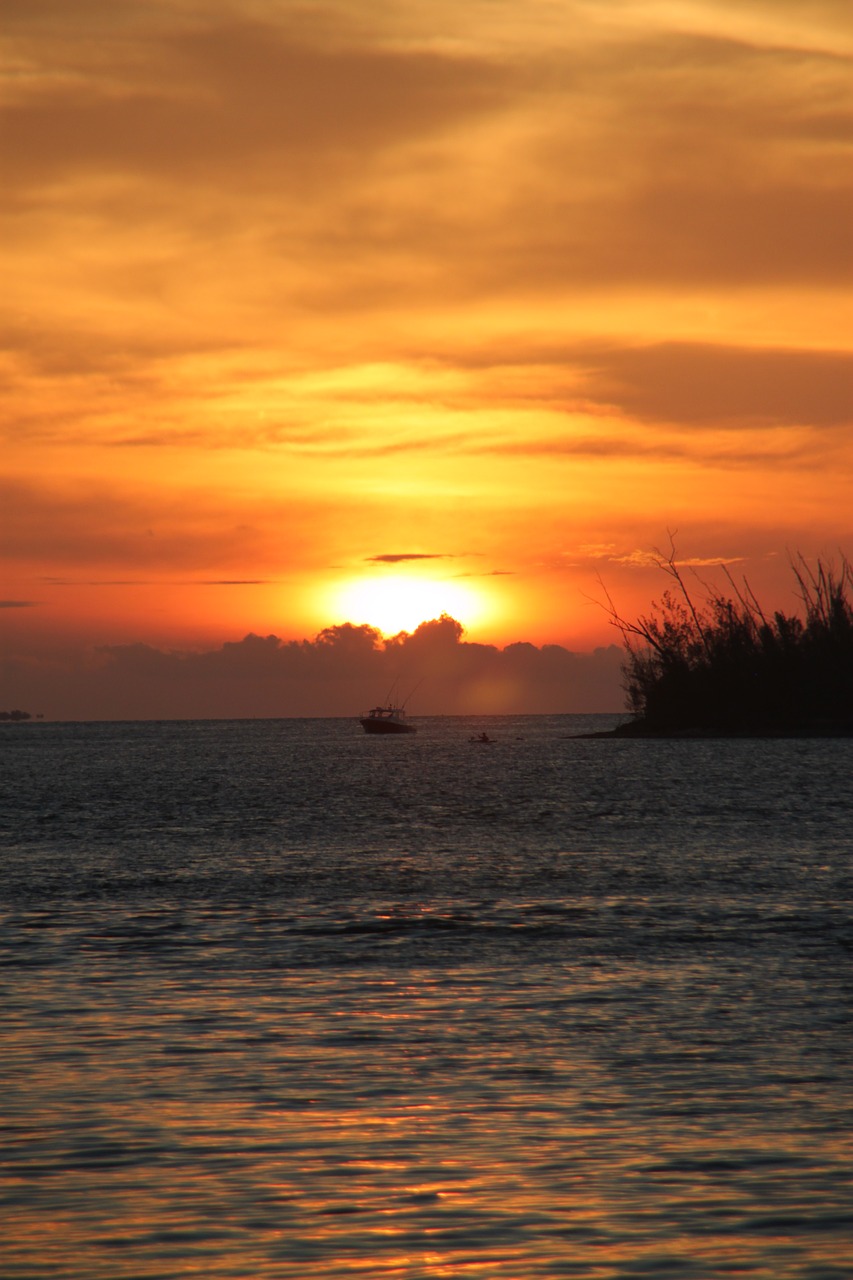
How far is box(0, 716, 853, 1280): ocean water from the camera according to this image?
37.8ft

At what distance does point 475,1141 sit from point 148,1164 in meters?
3.34

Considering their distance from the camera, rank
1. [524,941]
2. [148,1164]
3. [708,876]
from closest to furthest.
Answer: [148,1164] < [524,941] < [708,876]

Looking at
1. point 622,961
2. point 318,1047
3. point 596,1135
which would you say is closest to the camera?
point 596,1135

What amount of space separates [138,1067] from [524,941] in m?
13.3

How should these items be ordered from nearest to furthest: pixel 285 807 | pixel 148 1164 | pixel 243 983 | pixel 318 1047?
pixel 148 1164, pixel 318 1047, pixel 243 983, pixel 285 807

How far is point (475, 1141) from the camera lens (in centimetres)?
1430

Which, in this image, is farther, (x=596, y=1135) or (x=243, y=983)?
(x=243, y=983)

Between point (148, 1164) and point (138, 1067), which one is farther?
point (138, 1067)

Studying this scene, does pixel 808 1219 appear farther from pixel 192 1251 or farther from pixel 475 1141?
pixel 192 1251

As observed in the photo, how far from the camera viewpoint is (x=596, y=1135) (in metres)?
14.5

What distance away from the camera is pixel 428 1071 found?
57.2 ft

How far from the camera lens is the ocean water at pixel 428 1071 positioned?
11.5 m

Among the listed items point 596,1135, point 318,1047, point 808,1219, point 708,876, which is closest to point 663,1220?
point 808,1219

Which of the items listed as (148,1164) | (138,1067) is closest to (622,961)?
(138,1067)
